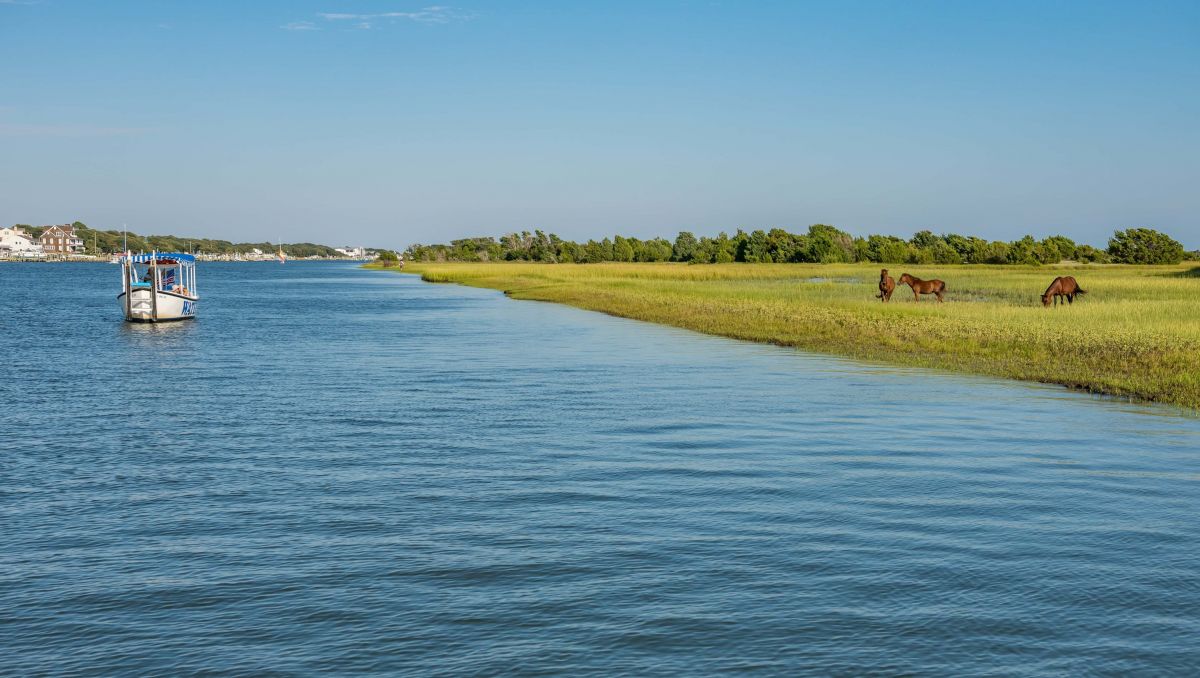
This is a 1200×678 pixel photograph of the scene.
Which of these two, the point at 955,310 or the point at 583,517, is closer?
the point at 583,517

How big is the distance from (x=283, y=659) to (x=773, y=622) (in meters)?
4.52

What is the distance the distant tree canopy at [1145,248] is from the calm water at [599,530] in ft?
488

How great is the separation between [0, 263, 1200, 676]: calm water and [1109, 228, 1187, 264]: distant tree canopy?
149 meters

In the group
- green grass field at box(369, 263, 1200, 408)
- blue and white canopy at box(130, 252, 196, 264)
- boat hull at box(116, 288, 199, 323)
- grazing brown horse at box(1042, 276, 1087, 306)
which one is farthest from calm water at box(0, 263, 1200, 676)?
boat hull at box(116, 288, 199, 323)

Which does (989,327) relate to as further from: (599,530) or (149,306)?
(149,306)

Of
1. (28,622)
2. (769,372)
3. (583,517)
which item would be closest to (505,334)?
(769,372)

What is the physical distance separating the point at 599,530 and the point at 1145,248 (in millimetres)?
168658

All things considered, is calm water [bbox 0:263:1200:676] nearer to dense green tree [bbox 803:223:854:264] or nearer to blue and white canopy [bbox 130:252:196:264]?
blue and white canopy [bbox 130:252:196:264]

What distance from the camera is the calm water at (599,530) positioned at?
977 centimetres

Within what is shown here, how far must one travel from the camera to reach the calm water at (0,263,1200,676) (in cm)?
977

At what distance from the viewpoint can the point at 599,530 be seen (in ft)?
45.4

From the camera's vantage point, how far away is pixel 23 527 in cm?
1414

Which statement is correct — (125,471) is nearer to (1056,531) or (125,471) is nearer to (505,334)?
(1056,531)

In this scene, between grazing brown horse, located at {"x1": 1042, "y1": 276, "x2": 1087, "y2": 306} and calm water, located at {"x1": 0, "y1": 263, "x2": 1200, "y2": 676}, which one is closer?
calm water, located at {"x1": 0, "y1": 263, "x2": 1200, "y2": 676}
